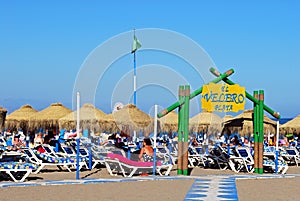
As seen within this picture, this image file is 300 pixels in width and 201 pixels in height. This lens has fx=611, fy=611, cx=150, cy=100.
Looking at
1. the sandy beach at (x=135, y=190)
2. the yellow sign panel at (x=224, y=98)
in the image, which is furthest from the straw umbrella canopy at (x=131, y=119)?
the sandy beach at (x=135, y=190)

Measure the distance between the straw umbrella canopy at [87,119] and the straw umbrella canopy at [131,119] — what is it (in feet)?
1.71

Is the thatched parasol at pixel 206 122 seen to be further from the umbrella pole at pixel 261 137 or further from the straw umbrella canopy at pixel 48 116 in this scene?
the umbrella pole at pixel 261 137

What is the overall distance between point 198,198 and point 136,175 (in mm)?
4274

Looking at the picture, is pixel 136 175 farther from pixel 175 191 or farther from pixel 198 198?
pixel 198 198

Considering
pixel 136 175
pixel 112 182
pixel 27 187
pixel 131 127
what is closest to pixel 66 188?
pixel 27 187

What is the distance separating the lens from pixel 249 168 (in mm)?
15242

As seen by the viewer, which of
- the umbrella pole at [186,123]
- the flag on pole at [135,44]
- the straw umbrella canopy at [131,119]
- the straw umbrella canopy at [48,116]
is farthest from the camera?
the straw umbrella canopy at [48,116]

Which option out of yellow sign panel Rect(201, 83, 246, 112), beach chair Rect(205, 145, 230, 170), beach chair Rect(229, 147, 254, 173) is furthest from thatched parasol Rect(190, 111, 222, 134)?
yellow sign panel Rect(201, 83, 246, 112)

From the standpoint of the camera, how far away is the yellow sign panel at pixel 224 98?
1450cm

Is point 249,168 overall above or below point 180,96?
below

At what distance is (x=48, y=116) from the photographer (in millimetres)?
28922

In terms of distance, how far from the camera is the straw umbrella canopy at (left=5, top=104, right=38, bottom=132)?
98.4ft

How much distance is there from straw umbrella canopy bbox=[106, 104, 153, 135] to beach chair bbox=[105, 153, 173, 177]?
1141 cm

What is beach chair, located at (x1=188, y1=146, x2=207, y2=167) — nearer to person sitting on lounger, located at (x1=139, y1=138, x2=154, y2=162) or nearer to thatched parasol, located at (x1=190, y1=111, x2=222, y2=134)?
person sitting on lounger, located at (x1=139, y1=138, x2=154, y2=162)
